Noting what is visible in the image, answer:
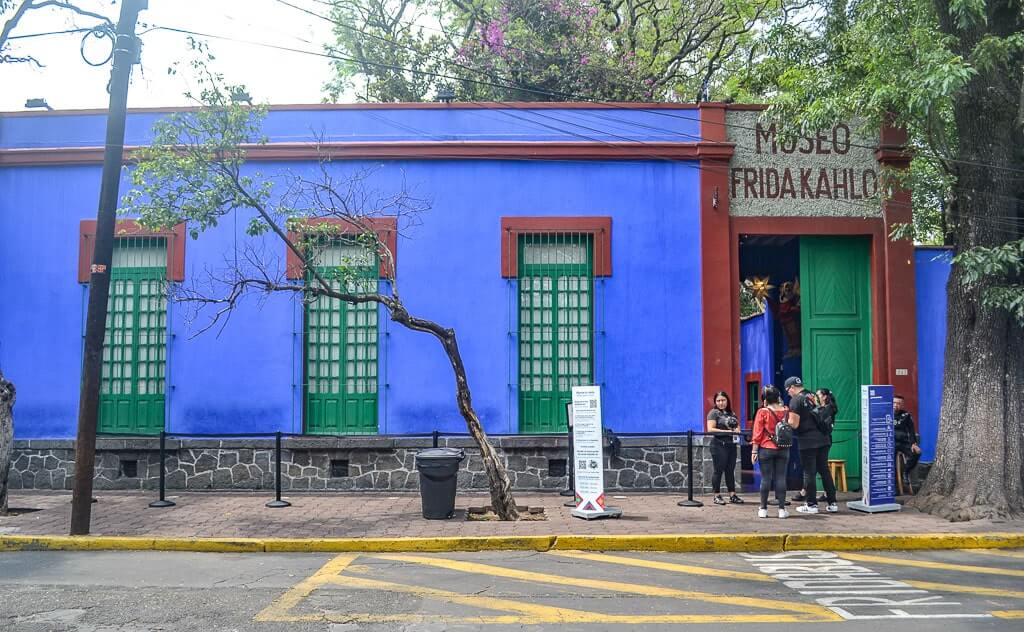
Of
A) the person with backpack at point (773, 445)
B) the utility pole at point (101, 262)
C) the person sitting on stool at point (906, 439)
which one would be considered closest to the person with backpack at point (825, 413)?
the person with backpack at point (773, 445)

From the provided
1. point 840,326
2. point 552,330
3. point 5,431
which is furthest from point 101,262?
point 840,326

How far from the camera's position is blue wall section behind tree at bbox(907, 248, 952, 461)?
14.0 meters

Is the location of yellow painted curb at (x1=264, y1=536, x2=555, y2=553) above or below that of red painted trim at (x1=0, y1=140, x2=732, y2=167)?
below

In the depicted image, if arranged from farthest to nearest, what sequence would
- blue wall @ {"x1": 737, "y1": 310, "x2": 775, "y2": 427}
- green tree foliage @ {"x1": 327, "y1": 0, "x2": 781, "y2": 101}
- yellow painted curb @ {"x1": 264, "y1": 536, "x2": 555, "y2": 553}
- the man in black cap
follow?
green tree foliage @ {"x1": 327, "y1": 0, "x2": 781, "y2": 101} → blue wall @ {"x1": 737, "y1": 310, "x2": 775, "y2": 427} → the man in black cap → yellow painted curb @ {"x1": 264, "y1": 536, "x2": 555, "y2": 553}

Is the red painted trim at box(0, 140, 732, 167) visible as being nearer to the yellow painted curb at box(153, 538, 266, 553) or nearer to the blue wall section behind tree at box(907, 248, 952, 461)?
the blue wall section behind tree at box(907, 248, 952, 461)

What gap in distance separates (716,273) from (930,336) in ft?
11.5

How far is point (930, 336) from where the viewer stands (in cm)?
1408

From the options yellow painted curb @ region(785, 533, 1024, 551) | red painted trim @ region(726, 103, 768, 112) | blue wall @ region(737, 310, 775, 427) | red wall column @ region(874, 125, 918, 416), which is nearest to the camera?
yellow painted curb @ region(785, 533, 1024, 551)

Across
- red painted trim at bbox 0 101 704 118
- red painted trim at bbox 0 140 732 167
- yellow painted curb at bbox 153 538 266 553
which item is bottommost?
yellow painted curb at bbox 153 538 266 553

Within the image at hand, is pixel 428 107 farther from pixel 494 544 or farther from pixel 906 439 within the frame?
pixel 906 439

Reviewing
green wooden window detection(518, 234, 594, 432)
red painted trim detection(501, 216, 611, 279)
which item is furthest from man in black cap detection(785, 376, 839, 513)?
red painted trim detection(501, 216, 611, 279)

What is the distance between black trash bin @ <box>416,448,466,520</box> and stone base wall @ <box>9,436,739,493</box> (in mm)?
2378

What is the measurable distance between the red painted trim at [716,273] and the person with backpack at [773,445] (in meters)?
2.13

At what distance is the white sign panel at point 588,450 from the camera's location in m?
11.0
